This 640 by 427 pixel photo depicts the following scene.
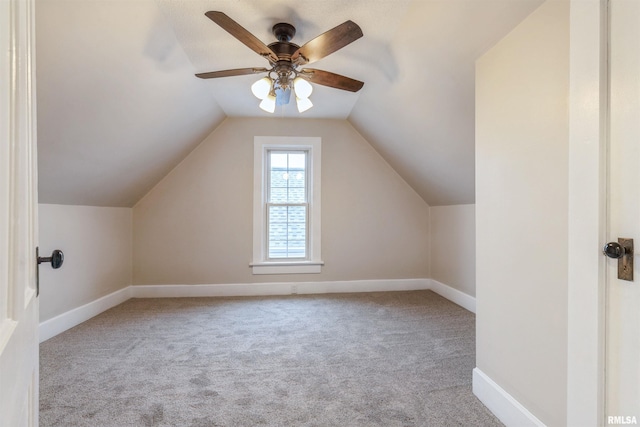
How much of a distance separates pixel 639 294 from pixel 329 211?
10.6ft

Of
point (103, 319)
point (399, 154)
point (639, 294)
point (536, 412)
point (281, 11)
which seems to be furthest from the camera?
point (399, 154)

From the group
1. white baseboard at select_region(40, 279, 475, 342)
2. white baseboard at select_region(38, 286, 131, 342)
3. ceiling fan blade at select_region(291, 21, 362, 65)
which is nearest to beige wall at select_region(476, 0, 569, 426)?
ceiling fan blade at select_region(291, 21, 362, 65)

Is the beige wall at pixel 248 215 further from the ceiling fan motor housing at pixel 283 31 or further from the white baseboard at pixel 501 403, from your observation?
the white baseboard at pixel 501 403

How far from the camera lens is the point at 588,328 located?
3.06 ft

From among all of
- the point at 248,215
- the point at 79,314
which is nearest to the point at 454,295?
the point at 248,215

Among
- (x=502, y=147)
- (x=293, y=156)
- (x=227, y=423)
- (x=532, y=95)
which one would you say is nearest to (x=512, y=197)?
(x=502, y=147)

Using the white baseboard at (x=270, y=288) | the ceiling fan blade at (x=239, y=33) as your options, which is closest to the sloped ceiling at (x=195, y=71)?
the ceiling fan blade at (x=239, y=33)

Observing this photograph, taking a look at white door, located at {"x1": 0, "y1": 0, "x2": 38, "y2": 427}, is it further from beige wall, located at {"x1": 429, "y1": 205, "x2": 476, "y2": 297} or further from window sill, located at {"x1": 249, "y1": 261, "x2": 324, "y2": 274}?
beige wall, located at {"x1": 429, "y1": 205, "x2": 476, "y2": 297}

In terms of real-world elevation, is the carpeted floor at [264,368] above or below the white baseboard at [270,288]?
below

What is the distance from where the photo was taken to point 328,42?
5.36 ft

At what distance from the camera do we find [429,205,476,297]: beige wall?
3258 millimetres

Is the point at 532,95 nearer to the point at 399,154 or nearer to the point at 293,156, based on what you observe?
the point at 399,154

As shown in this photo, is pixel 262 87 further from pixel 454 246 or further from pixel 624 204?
pixel 454 246

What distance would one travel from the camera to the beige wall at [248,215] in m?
3.78
